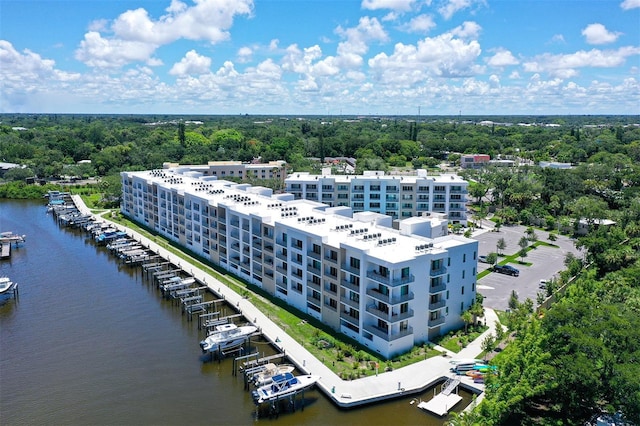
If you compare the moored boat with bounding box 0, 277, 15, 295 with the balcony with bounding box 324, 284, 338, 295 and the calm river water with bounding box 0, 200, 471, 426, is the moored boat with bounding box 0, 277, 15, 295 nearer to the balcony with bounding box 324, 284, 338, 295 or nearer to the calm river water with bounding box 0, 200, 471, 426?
the calm river water with bounding box 0, 200, 471, 426

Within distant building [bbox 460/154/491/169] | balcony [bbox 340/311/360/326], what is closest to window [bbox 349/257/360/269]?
balcony [bbox 340/311/360/326]

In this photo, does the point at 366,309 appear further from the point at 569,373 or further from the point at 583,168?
the point at 583,168

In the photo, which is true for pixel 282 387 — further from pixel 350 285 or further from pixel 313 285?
pixel 313 285

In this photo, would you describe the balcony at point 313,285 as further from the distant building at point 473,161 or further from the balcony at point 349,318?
the distant building at point 473,161

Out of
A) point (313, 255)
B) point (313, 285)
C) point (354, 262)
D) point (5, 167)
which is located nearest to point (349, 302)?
point (354, 262)

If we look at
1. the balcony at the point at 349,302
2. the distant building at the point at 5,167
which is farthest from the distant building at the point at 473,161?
the distant building at the point at 5,167
